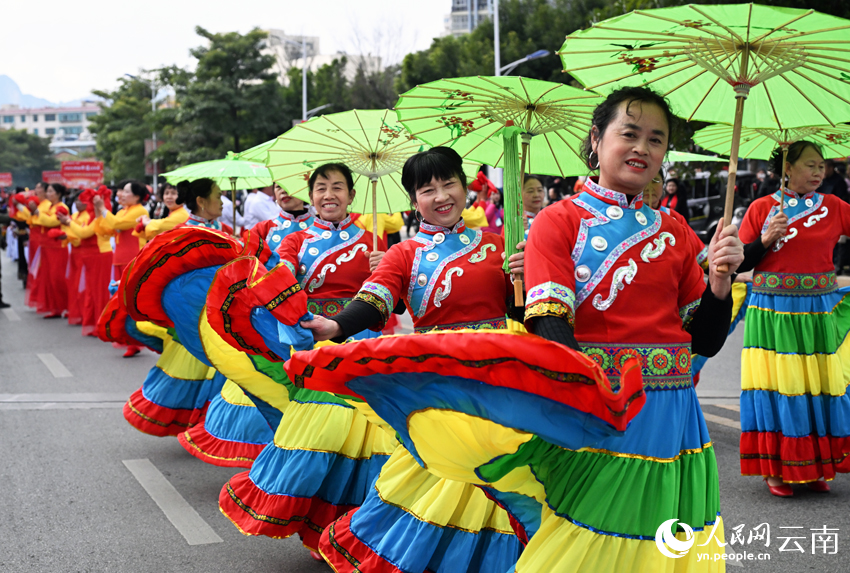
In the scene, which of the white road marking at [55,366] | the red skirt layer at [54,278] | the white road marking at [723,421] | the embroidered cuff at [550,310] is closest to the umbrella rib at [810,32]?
the embroidered cuff at [550,310]

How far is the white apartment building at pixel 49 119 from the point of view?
177m

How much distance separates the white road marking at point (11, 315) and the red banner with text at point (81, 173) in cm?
1260

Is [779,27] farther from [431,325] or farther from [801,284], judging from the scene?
[801,284]

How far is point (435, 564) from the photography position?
128 inches

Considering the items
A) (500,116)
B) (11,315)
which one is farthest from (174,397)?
(11,315)

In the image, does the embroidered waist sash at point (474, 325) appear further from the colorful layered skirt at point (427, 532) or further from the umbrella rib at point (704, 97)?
the umbrella rib at point (704, 97)

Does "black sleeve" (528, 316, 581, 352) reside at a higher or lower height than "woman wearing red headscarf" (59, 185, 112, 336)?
higher

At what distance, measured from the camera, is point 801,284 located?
511 cm

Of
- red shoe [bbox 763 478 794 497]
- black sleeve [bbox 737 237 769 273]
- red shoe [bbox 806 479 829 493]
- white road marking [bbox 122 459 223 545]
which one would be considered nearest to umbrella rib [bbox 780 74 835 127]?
black sleeve [bbox 737 237 769 273]

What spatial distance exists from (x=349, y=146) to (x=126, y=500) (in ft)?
8.45

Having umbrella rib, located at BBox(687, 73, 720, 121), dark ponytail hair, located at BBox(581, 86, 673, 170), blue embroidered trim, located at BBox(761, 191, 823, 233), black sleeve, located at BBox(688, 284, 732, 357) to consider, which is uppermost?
umbrella rib, located at BBox(687, 73, 720, 121)

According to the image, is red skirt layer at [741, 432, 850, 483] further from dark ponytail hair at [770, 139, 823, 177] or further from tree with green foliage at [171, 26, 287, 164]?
tree with green foliage at [171, 26, 287, 164]

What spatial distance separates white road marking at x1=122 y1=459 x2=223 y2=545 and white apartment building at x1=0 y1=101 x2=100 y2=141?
185780 mm

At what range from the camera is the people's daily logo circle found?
2.26m
